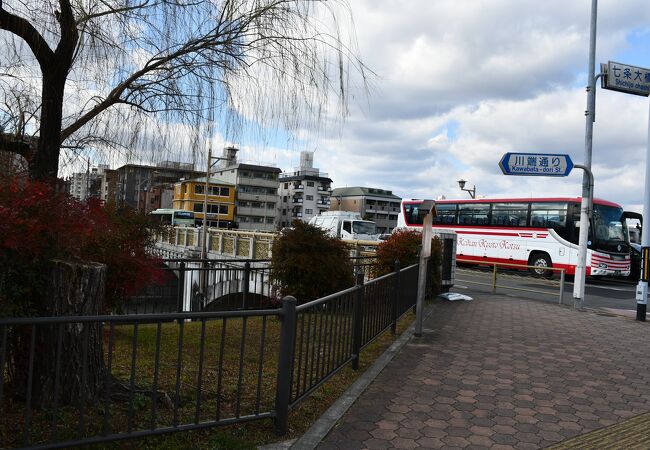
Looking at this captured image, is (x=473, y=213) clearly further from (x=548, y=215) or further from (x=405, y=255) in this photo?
(x=405, y=255)

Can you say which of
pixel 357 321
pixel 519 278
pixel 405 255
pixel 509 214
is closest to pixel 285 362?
pixel 357 321

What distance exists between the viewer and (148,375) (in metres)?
5.04

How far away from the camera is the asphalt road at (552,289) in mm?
14562

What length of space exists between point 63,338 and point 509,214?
2174 centimetres

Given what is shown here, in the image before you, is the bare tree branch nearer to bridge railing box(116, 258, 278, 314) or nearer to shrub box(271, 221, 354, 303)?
bridge railing box(116, 258, 278, 314)

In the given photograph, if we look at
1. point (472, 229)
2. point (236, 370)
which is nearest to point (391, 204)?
point (472, 229)

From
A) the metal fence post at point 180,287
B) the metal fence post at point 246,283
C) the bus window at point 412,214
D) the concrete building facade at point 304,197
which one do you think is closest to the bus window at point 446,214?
the bus window at point 412,214

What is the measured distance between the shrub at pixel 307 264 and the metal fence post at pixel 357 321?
353 cm

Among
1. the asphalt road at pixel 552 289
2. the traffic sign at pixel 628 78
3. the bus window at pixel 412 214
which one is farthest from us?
the bus window at pixel 412 214

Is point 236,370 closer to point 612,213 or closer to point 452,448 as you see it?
point 452,448

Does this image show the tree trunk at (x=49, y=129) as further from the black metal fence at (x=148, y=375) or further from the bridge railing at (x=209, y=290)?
the bridge railing at (x=209, y=290)

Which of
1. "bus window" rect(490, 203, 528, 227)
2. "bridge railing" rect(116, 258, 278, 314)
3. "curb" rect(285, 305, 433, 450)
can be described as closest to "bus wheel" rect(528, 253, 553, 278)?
"bus window" rect(490, 203, 528, 227)

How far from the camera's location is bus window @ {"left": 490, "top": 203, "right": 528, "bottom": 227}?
22219 millimetres

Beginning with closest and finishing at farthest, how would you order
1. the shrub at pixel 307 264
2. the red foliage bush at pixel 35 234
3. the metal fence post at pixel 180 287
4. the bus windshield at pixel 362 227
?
the red foliage bush at pixel 35 234 < the metal fence post at pixel 180 287 < the shrub at pixel 307 264 < the bus windshield at pixel 362 227
